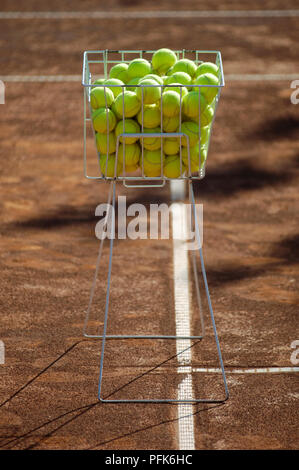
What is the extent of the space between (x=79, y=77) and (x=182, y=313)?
5.89 meters

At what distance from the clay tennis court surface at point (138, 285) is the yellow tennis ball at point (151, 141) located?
157 cm

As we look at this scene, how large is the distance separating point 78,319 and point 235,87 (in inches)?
223

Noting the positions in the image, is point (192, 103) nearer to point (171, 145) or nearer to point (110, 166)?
point (171, 145)

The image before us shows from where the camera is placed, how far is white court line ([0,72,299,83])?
10.3 metres

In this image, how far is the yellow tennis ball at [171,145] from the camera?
4.30 metres

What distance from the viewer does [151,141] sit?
4.28 metres

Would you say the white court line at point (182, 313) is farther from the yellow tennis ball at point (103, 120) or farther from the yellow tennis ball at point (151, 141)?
the yellow tennis ball at point (103, 120)

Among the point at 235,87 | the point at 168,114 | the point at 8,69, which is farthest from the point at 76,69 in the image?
the point at 168,114

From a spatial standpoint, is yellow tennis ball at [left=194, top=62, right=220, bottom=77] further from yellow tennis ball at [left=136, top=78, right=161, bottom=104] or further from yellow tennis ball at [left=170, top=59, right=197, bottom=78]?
yellow tennis ball at [left=136, top=78, right=161, bottom=104]

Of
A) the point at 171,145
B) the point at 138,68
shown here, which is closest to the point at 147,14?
the point at 138,68

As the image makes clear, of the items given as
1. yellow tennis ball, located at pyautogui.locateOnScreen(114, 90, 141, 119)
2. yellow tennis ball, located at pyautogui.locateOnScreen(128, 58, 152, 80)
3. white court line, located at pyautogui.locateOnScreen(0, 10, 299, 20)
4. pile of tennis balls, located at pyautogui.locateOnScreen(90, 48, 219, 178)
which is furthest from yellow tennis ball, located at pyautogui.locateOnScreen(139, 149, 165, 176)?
white court line, located at pyautogui.locateOnScreen(0, 10, 299, 20)

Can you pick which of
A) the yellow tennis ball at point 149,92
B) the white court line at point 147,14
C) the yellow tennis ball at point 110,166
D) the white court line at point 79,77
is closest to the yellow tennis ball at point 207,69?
the yellow tennis ball at point 149,92

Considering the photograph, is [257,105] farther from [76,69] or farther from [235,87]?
[76,69]

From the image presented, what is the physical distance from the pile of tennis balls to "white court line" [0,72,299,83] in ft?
19.8
